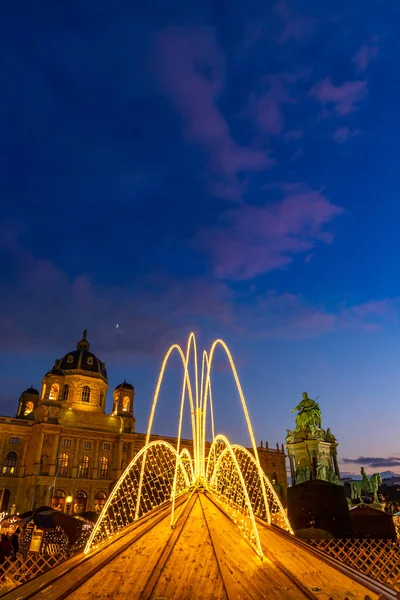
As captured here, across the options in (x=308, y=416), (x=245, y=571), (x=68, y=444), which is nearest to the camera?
(x=245, y=571)

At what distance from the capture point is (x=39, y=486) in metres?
53.1

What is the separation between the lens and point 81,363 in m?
69.9

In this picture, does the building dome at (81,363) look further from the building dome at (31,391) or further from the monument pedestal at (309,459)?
the monument pedestal at (309,459)

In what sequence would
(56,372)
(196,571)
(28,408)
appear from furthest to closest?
(28,408) < (56,372) < (196,571)

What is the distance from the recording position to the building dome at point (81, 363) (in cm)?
6900

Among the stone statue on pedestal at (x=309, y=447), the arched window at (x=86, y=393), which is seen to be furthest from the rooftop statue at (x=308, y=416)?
the arched window at (x=86, y=393)

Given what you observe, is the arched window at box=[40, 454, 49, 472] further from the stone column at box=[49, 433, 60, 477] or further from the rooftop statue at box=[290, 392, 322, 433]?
the rooftop statue at box=[290, 392, 322, 433]

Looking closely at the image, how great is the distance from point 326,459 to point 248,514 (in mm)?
40959

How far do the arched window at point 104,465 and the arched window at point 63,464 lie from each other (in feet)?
Result: 18.6

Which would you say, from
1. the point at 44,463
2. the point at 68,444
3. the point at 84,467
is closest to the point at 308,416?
the point at 84,467

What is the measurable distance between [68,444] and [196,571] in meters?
58.4

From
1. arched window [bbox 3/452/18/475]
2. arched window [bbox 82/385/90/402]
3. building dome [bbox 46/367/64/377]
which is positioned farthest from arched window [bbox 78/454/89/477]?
building dome [bbox 46/367/64/377]

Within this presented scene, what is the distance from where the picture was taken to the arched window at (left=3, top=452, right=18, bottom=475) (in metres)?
55.6

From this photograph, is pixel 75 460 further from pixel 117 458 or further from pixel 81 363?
pixel 81 363
